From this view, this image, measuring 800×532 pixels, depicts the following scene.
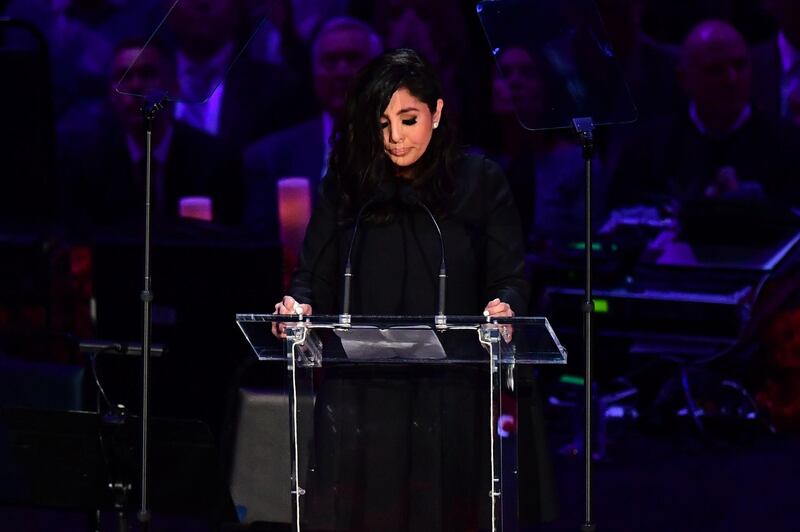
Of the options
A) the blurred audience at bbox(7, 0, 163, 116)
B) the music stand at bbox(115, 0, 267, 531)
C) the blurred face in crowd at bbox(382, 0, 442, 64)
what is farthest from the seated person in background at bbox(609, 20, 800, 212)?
the music stand at bbox(115, 0, 267, 531)

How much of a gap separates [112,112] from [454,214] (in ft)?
15.9

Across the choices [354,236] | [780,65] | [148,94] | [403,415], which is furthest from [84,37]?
[403,415]

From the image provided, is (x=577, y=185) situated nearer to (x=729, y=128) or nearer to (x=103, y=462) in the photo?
(x=729, y=128)

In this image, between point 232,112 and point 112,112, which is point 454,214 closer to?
point 232,112

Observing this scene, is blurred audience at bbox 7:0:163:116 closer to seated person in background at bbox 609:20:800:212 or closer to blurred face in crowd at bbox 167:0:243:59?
seated person in background at bbox 609:20:800:212

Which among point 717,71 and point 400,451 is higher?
point 717,71

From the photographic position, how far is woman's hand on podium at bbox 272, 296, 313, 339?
2.61m

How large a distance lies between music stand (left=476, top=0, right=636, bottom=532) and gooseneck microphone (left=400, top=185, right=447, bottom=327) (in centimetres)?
43

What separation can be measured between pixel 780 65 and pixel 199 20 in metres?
3.77

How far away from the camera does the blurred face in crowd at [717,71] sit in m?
6.68

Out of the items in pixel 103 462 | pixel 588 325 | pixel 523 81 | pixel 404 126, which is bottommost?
pixel 103 462

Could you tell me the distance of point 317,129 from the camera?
23.1 feet

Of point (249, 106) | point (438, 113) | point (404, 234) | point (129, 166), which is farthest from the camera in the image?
point (129, 166)

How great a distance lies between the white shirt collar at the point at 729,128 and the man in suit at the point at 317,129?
173cm
